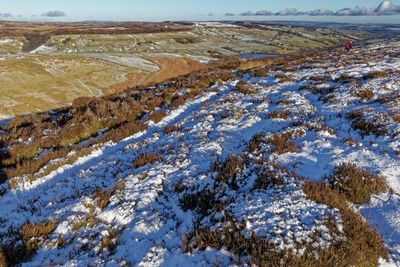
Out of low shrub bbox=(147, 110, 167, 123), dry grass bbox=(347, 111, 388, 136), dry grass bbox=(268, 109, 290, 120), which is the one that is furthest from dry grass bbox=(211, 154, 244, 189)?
low shrub bbox=(147, 110, 167, 123)

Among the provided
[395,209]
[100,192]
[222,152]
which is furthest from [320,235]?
[100,192]

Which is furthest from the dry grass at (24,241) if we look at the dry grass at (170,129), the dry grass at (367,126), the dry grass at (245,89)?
the dry grass at (245,89)

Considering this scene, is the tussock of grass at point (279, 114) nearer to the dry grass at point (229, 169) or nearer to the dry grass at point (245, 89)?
the dry grass at point (229, 169)

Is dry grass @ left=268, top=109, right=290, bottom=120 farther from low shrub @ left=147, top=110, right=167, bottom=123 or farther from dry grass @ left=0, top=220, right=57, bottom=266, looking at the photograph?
dry grass @ left=0, top=220, right=57, bottom=266

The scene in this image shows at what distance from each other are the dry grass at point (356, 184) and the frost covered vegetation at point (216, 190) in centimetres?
3

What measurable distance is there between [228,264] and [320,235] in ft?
5.37

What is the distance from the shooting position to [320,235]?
3.34 meters

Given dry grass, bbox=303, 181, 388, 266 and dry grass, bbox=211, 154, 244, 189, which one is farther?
dry grass, bbox=211, 154, 244, 189

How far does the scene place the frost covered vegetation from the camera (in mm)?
3367

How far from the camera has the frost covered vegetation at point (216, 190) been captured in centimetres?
337

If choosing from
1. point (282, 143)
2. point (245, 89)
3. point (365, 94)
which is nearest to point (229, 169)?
point (282, 143)

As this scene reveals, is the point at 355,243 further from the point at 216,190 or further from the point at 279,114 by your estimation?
the point at 279,114

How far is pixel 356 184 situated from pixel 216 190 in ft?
10.4

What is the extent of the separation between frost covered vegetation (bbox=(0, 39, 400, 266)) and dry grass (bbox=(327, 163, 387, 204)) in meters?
0.03
